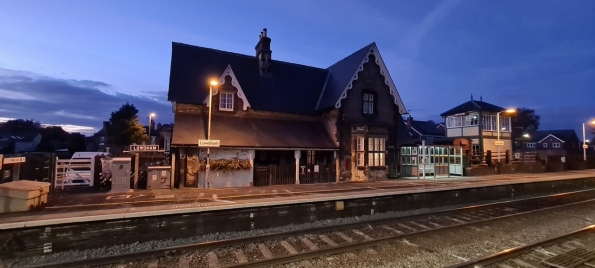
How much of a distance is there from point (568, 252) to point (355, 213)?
A: 6979 mm

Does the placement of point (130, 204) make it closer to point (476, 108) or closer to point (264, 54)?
point (264, 54)

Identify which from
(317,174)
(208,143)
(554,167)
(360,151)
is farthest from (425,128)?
(208,143)

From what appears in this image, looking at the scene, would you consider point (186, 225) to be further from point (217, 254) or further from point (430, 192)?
point (430, 192)

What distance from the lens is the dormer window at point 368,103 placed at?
23.4 meters

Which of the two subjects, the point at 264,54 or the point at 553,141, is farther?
the point at 553,141

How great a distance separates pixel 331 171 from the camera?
68.9 feet

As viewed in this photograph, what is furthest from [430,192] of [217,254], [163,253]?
[163,253]

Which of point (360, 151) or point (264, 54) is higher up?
point (264, 54)

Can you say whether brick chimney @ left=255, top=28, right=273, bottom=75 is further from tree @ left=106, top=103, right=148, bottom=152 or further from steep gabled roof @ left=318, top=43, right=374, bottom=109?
tree @ left=106, top=103, right=148, bottom=152

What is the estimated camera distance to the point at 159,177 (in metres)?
16.6

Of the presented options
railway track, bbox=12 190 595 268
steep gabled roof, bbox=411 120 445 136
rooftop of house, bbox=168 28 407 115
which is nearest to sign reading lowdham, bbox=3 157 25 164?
railway track, bbox=12 190 595 268

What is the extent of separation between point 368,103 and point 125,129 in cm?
3133

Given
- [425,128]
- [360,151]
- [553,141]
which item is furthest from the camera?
[553,141]

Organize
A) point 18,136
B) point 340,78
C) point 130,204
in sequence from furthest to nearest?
point 18,136, point 340,78, point 130,204
